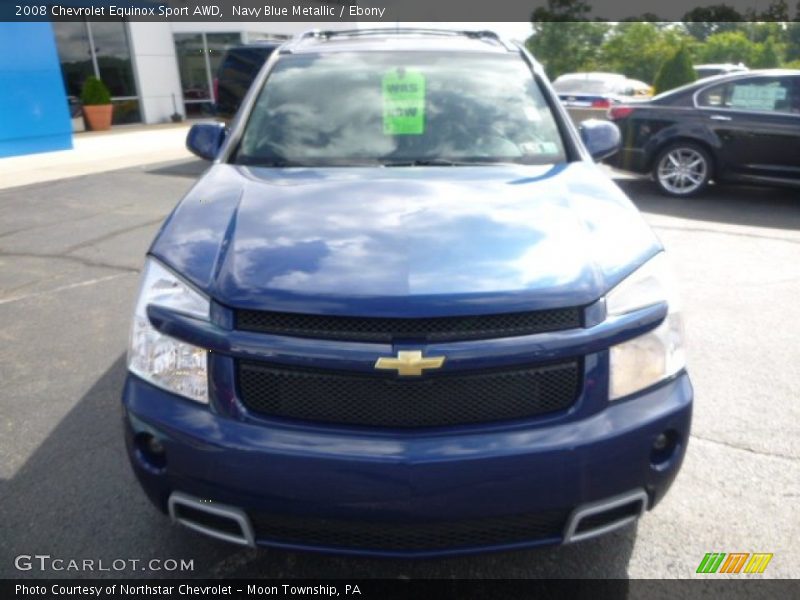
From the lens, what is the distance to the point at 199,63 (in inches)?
845

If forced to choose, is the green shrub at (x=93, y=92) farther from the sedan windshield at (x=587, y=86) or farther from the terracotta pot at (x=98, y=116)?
the sedan windshield at (x=587, y=86)

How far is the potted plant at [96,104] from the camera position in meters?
17.4

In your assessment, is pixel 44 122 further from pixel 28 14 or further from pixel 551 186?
pixel 551 186

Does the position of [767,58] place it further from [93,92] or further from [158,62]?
[93,92]

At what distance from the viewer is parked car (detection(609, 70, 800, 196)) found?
25.4 ft

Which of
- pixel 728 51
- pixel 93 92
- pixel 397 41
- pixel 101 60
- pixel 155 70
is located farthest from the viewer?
pixel 728 51

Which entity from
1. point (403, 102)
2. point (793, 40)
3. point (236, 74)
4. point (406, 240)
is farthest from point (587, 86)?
point (793, 40)

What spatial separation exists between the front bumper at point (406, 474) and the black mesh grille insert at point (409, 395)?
0.15 ft

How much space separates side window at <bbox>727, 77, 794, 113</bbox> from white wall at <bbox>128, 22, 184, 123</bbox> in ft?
55.3

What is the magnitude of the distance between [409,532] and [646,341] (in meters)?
0.90

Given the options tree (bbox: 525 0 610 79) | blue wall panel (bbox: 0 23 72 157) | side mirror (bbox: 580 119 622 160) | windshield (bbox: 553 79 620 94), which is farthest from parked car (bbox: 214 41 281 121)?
tree (bbox: 525 0 610 79)

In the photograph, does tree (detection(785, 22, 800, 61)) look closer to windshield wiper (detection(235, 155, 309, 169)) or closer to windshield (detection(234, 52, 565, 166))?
windshield (detection(234, 52, 565, 166))

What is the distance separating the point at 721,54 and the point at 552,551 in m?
57.7

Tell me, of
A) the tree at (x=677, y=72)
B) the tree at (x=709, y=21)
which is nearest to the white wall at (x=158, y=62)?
the tree at (x=677, y=72)
